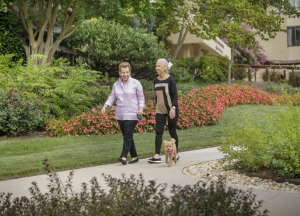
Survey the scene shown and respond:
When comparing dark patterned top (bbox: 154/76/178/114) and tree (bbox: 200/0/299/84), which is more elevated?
tree (bbox: 200/0/299/84)

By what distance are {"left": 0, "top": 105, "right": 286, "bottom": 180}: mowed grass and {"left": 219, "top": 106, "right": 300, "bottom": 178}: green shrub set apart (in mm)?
391

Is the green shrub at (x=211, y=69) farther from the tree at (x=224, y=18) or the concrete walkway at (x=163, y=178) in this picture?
the concrete walkway at (x=163, y=178)

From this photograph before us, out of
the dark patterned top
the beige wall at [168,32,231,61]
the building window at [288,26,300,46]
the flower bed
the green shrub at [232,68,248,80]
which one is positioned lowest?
the flower bed

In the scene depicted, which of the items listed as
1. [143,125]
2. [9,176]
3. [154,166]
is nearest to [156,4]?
[143,125]

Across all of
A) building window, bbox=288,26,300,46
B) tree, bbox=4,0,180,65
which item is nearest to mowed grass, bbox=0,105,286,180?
tree, bbox=4,0,180,65

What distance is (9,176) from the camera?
557 cm

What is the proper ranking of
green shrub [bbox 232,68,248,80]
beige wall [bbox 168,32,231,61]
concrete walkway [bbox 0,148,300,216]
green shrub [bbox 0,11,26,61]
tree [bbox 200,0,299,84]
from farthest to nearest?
green shrub [bbox 232,68,248,80], beige wall [bbox 168,32,231,61], tree [bbox 200,0,299,84], green shrub [bbox 0,11,26,61], concrete walkway [bbox 0,148,300,216]

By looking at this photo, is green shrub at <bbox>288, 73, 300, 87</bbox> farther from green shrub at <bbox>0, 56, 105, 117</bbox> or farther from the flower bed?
green shrub at <bbox>0, 56, 105, 117</bbox>

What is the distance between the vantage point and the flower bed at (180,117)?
31.2ft

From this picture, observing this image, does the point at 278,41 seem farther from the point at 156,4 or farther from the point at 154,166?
the point at 154,166

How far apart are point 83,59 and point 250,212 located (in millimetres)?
16685

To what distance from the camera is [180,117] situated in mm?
10883

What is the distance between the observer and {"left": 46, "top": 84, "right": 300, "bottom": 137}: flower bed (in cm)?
951

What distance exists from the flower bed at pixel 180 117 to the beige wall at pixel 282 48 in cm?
2476
